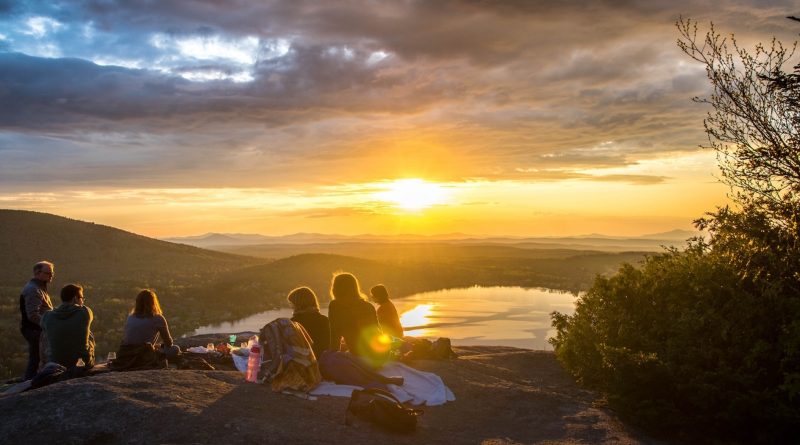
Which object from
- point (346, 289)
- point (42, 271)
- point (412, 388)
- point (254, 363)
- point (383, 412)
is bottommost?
point (412, 388)

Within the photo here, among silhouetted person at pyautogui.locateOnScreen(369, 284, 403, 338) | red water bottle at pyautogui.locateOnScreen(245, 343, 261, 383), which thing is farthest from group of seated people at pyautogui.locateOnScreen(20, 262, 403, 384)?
silhouetted person at pyautogui.locateOnScreen(369, 284, 403, 338)

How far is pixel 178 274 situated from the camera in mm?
63812

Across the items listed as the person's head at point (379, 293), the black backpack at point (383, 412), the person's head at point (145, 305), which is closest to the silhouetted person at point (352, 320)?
the person's head at point (379, 293)

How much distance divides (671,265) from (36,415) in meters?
13.0

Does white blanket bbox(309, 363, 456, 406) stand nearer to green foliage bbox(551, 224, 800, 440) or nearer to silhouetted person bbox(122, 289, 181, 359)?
green foliage bbox(551, 224, 800, 440)

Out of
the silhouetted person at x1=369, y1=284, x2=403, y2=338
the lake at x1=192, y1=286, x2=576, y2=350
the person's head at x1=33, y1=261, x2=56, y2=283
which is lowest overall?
the lake at x1=192, y1=286, x2=576, y2=350

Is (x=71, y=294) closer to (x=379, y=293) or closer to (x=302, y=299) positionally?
(x=302, y=299)

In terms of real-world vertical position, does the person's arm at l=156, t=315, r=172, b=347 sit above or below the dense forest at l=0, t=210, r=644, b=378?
above

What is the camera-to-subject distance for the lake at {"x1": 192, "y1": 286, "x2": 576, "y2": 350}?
114ft

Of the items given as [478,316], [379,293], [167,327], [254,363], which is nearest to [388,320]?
[379,293]

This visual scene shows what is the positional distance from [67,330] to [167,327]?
76.2 inches

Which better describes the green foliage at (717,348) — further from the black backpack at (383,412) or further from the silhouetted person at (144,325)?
the silhouetted person at (144,325)

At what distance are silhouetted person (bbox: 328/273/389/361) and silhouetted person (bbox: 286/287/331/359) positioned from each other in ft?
0.73

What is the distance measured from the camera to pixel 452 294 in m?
60.6
